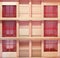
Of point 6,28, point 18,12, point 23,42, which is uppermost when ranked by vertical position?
point 18,12

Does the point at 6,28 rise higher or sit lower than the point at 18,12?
lower

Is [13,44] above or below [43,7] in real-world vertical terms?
below

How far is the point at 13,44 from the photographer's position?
116 cm

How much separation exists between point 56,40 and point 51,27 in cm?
12

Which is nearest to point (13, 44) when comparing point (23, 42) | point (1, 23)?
point (23, 42)

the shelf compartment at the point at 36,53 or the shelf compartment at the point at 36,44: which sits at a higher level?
the shelf compartment at the point at 36,44

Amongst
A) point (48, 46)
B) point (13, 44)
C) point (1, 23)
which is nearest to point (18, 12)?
point (1, 23)

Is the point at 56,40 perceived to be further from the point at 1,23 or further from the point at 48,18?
the point at 1,23

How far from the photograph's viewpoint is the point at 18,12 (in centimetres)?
115

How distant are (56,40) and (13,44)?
359 millimetres

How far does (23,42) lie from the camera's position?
1.16m

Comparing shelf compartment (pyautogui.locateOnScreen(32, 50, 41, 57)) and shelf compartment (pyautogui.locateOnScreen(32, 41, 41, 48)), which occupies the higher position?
shelf compartment (pyautogui.locateOnScreen(32, 41, 41, 48))

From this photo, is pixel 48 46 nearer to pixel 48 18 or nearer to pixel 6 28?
pixel 48 18

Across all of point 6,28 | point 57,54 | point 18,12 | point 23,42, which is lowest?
point 57,54
